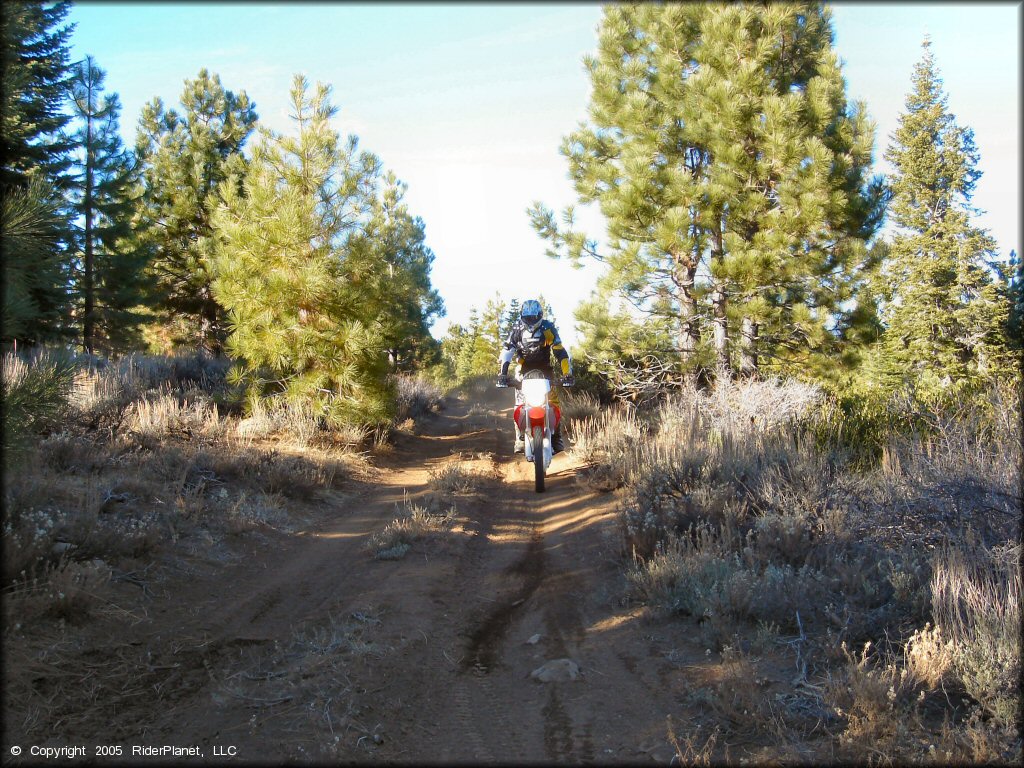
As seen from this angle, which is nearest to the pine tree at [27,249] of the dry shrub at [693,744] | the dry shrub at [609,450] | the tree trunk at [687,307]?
the dry shrub at [693,744]

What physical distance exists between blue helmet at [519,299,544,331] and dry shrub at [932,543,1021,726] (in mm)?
6148

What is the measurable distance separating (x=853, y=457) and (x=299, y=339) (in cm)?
804

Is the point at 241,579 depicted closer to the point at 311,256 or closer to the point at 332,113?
the point at 311,256

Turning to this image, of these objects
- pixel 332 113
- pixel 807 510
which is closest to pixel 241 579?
pixel 807 510

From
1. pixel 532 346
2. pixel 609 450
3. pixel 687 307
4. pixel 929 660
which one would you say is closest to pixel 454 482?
pixel 532 346

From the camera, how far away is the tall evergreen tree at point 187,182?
20.1 metres

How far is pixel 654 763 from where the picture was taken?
320cm

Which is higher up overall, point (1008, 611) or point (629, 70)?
point (629, 70)

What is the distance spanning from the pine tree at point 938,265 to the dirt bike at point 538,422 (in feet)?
46.4

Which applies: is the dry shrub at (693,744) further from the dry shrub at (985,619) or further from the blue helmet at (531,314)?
the blue helmet at (531,314)

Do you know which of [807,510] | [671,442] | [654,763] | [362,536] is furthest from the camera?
[671,442]

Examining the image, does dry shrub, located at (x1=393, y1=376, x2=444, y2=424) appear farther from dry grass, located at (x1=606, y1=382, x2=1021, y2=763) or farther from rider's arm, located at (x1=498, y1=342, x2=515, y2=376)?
dry grass, located at (x1=606, y1=382, x2=1021, y2=763)

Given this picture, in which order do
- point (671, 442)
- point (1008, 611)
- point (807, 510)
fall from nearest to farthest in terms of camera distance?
point (1008, 611) → point (807, 510) → point (671, 442)

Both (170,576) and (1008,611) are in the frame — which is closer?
(1008,611)
